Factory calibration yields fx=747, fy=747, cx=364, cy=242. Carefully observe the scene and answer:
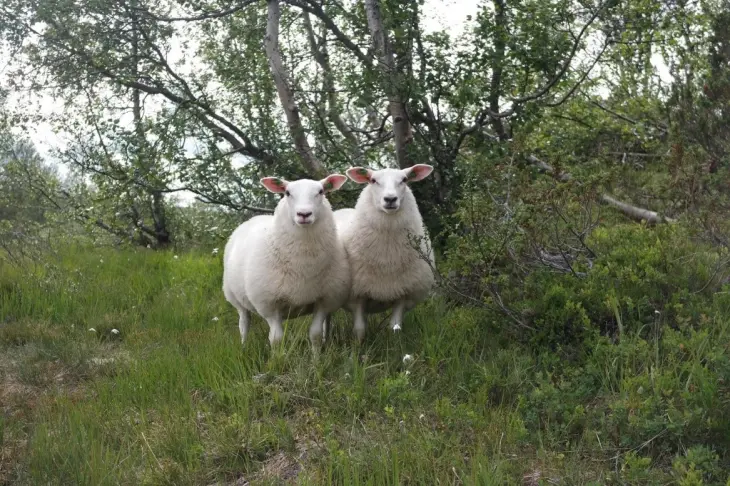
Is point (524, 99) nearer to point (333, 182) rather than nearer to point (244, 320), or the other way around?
point (333, 182)

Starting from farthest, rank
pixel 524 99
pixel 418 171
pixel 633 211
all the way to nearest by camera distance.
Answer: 1. pixel 633 211
2. pixel 524 99
3. pixel 418 171

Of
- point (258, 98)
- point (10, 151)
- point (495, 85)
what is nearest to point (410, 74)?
point (495, 85)

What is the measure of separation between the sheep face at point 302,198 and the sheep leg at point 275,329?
74 cm

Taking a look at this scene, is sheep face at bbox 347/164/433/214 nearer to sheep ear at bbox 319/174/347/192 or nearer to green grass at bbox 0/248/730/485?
sheep ear at bbox 319/174/347/192

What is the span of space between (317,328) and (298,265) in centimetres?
50

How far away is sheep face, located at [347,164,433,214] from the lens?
5.64 metres

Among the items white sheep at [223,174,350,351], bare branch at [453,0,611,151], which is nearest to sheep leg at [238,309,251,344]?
white sheep at [223,174,350,351]

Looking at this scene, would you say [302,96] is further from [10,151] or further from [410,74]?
[10,151]

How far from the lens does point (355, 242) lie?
19.8 feet

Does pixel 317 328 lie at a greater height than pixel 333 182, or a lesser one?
lesser

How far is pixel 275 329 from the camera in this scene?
5.66 metres

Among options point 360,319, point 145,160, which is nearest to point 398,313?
point 360,319

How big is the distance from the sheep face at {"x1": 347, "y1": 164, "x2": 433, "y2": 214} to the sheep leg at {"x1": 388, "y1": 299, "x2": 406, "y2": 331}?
0.76 metres

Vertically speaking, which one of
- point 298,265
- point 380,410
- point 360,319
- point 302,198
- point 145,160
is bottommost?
point 380,410
